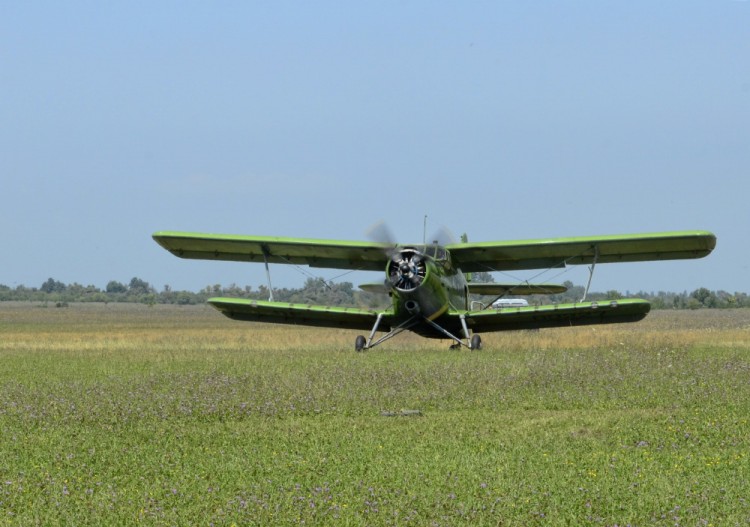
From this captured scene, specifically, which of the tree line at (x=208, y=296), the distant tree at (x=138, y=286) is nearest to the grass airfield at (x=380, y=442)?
the tree line at (x=208, y=296)

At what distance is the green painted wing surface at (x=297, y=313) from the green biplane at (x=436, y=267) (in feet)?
0.08

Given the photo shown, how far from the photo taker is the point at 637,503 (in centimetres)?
783

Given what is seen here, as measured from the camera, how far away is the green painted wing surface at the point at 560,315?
23609 mm

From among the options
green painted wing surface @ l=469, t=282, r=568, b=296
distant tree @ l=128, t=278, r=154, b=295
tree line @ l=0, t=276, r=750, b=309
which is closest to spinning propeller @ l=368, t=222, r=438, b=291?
green painted wing surface @ l=469, t=282, r=568, b=296

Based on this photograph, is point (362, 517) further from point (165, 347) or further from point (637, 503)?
point (165, 347)

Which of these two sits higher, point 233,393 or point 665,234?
point 665,234

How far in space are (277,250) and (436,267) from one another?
421cm

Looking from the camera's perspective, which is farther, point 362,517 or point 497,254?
point 497,254

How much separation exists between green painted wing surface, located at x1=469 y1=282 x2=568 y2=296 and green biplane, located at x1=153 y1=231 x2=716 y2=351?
0.19 feet

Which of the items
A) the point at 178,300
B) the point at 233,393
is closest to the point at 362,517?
the point at 233,393

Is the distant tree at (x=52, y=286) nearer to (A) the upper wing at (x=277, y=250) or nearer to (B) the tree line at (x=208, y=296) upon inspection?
(B) the tree line at (x=208, y=296)

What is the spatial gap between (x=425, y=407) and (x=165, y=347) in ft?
46.7

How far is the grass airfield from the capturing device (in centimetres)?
777

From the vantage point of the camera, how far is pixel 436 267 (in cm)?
2361
